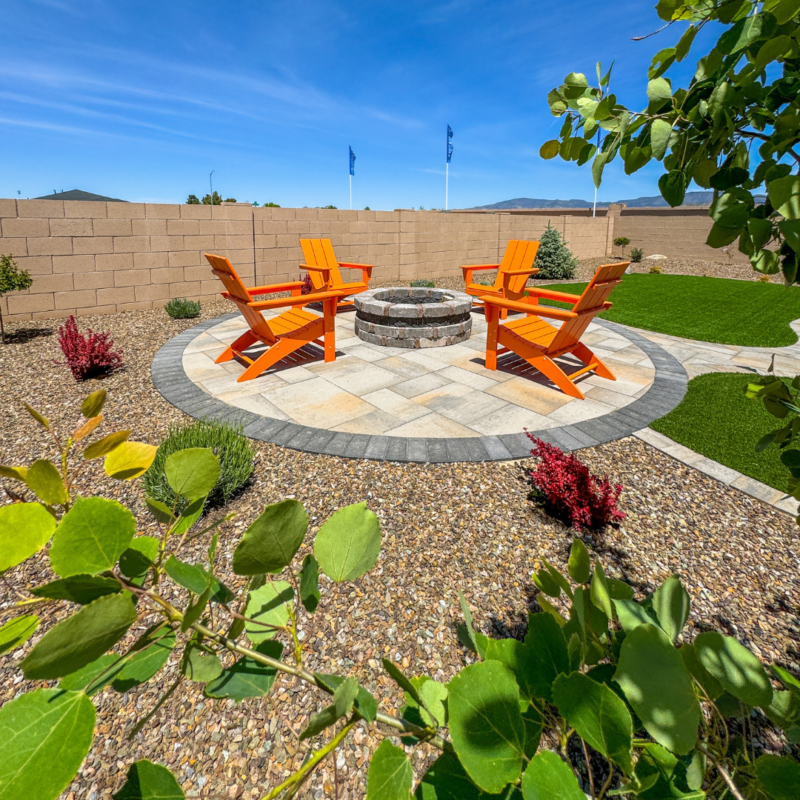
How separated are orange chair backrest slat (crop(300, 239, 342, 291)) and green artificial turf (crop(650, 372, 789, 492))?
6.18 meters

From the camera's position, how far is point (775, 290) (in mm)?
12586

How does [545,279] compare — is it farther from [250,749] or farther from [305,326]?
[250,749]

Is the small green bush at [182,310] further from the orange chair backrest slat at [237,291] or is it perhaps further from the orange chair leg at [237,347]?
the orange chair backrest slat at [237,291]

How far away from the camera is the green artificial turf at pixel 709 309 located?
8.16m

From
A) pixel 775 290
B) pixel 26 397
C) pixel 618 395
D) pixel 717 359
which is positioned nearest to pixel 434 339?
pixel 618 395

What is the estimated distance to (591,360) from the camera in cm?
565

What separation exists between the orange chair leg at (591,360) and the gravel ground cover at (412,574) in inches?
64.7

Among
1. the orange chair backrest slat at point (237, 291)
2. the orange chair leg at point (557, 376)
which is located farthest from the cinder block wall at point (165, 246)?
the orange chair leg at point (557, 376)

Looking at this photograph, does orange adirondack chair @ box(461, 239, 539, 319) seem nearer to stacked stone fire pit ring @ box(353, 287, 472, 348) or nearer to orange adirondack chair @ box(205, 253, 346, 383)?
stacked stone fire pit ring @ box(353, 287, 472, 348)

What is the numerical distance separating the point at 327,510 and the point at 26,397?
151 inches

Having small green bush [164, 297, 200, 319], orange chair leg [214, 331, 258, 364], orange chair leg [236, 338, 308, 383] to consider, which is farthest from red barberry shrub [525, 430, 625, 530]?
small green bush [164, 297, 200, 319]

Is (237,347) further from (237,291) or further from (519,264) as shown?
(519,264)

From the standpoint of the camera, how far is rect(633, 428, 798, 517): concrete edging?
3.32m

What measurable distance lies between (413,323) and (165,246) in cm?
535
